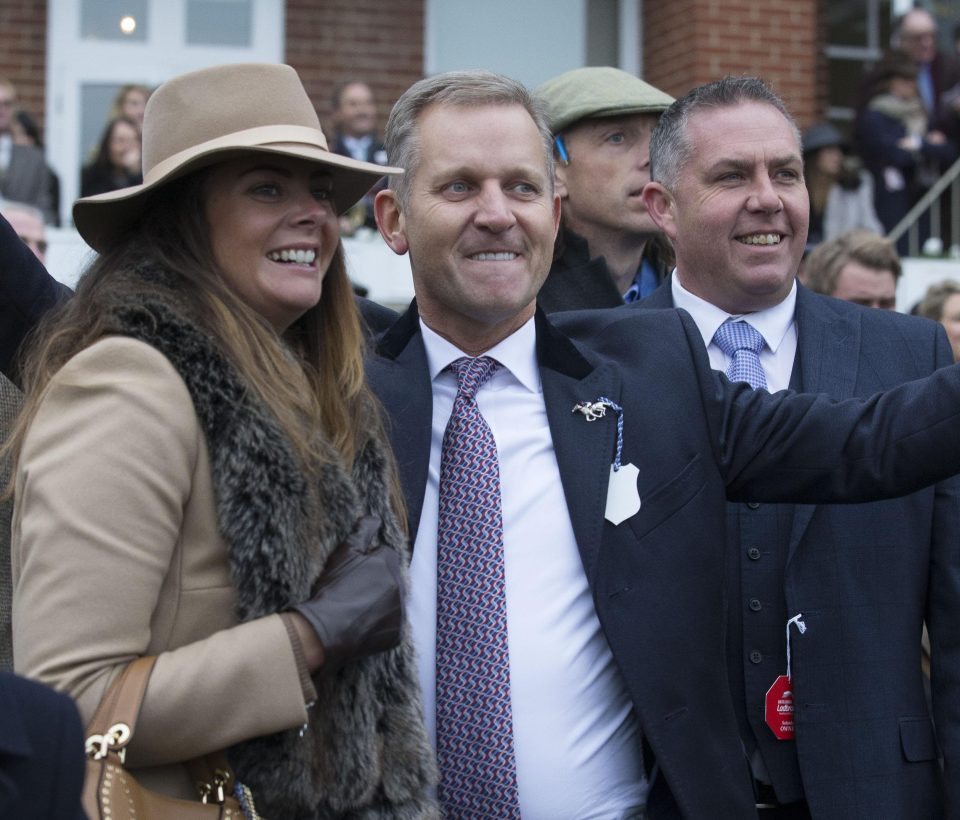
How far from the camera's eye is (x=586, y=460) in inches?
126

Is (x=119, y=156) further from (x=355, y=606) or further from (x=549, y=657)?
(x=355, y=606)

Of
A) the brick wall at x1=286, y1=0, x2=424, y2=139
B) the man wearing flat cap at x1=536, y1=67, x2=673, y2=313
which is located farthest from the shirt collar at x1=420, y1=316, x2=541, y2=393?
the brick wall at x1=286, y1=0, x2=424, y2=139

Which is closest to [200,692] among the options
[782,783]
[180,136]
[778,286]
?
[180,136]

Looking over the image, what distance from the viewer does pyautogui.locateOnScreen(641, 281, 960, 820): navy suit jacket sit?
11.3ft

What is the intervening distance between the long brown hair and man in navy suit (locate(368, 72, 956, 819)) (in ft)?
0.96

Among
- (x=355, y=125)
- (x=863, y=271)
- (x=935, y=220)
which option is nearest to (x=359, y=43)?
(x=355, y=125)

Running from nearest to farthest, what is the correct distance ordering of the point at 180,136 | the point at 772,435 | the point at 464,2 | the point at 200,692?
1. the point at 200,692
2. the point at 180,136
3. the point at 772,435
4. the point at 464,2

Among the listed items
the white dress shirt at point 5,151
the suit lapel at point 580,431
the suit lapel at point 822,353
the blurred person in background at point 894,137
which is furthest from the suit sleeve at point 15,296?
the blurred person in background at point 894,137

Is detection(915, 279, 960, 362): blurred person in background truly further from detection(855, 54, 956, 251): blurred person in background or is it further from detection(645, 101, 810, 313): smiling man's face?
detection(855, 54, 956, 251): blurred person in background

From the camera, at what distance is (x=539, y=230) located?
333cm

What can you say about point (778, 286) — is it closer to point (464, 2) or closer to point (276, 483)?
point (276, 483)

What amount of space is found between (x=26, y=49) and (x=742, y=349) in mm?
8273

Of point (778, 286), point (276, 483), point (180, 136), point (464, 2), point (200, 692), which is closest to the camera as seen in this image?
point (200, 692)

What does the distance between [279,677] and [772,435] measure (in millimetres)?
1341
